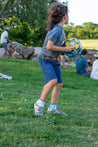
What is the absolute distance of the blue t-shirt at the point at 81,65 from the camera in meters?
11.0

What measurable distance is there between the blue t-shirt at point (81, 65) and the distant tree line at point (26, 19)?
3.80 metres

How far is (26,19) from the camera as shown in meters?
13.6

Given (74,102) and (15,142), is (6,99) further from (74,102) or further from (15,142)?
(15,142)

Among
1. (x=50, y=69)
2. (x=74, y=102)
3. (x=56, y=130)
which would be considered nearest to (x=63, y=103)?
(x=74, y=102)

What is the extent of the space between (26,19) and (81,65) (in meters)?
4.36

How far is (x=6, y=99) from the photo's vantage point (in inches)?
214

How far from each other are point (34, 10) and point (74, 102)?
8722 millimetres

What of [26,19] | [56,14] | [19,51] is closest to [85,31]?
[19,51]

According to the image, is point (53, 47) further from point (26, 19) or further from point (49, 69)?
point (26, 19)

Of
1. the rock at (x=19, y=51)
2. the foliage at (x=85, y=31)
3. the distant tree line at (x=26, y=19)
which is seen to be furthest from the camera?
the foliage at (x=85, y=31)

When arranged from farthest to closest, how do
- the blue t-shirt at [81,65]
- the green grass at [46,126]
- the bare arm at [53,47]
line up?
the blue t-shirt at [81,65]
the bare arm at [53,47]
the green grass at [46,126]

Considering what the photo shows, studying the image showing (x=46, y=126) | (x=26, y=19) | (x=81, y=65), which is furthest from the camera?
(x=26, y=19)

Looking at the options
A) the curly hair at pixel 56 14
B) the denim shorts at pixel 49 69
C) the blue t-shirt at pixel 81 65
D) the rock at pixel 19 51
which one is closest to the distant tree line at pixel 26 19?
the rock at pixel 19 51

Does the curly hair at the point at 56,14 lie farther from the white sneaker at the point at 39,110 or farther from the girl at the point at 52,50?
the white sneaker at the point at 39,110
